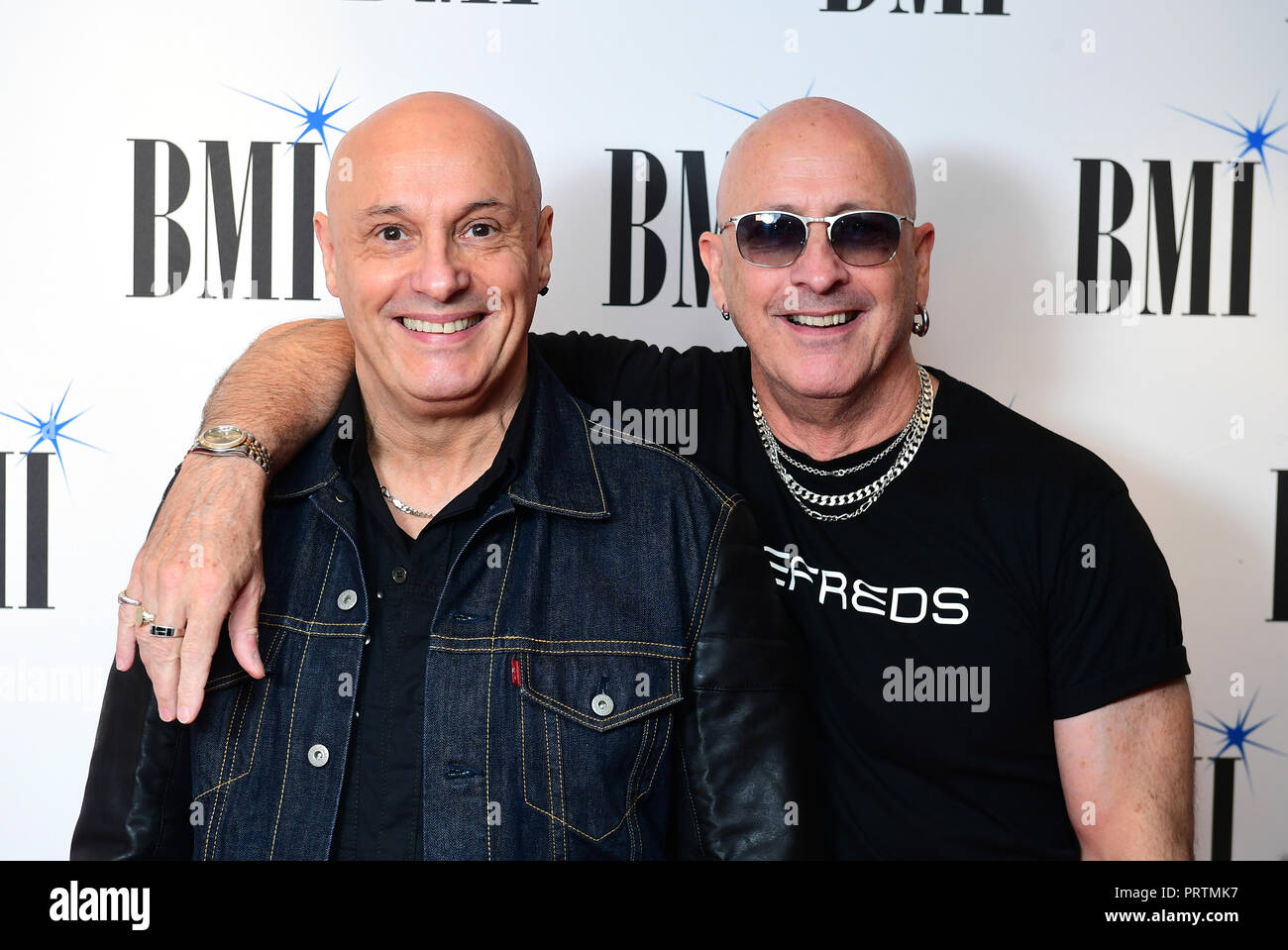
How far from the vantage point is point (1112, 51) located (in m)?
2.24

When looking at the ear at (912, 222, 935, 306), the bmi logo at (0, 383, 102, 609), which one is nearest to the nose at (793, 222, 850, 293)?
the ear at (912, 222, 935, 306)

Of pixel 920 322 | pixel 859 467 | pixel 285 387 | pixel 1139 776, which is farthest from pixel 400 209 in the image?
pixel 1139 776

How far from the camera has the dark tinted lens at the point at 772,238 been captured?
1670 millimetres

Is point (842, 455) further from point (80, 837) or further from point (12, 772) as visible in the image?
point (12, 772)

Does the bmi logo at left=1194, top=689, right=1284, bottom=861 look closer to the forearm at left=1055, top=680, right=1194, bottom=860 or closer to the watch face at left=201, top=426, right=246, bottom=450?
the forearm at left=1055, top=680, right=1194, bottom=860

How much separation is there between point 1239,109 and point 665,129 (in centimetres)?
111

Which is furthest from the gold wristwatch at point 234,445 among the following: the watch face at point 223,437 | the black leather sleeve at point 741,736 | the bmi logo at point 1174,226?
the bmi logo at point 1174,226

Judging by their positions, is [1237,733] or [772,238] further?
[1237,733]

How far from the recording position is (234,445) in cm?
145

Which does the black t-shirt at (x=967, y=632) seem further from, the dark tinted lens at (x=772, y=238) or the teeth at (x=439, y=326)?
the teeth at (x=439, y=326)

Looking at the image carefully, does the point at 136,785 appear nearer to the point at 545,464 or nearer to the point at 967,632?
the point at 545,464

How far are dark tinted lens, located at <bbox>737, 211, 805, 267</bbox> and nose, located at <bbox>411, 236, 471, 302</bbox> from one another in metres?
0.48

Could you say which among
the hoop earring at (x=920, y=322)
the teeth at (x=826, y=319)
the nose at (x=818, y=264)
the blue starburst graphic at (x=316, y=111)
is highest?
the blue starburst graphic at (x=316, y=111)

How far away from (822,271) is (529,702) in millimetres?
716
